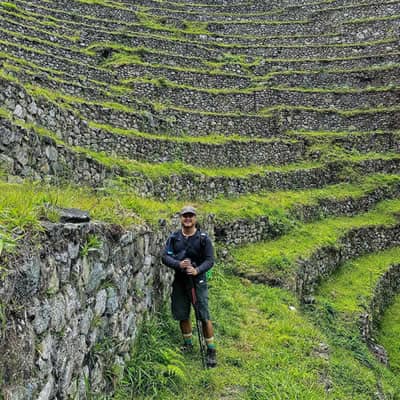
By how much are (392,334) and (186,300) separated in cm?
719

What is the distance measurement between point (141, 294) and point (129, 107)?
1019cm

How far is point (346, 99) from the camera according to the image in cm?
2136

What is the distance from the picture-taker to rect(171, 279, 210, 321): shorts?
571 centimetres


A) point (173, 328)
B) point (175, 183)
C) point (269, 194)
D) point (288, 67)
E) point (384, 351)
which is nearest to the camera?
point (173, 328)

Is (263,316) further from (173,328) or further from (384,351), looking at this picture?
(384,351)

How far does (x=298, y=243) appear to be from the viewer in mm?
12164

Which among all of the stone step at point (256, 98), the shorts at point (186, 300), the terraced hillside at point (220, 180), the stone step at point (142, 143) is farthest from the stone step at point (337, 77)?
the shorts at point (186, 300)

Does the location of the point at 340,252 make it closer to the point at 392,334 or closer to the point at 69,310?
the point at 392,334

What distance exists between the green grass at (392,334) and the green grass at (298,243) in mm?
2347

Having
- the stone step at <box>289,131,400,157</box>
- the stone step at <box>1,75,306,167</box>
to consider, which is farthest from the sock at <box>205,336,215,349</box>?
the stone step at <box>289,131,400,157</box>

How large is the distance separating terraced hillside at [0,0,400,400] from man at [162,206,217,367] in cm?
30

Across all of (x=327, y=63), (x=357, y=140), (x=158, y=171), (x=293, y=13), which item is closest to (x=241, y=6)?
(x=293, y=13)

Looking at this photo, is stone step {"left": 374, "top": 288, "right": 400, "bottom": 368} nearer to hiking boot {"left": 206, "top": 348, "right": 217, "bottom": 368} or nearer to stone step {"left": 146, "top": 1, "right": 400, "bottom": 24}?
hiking boot {"left": 206, "top": 348, "right": 217, "bottom": 368}

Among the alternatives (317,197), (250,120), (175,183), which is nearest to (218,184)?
(175,183)
